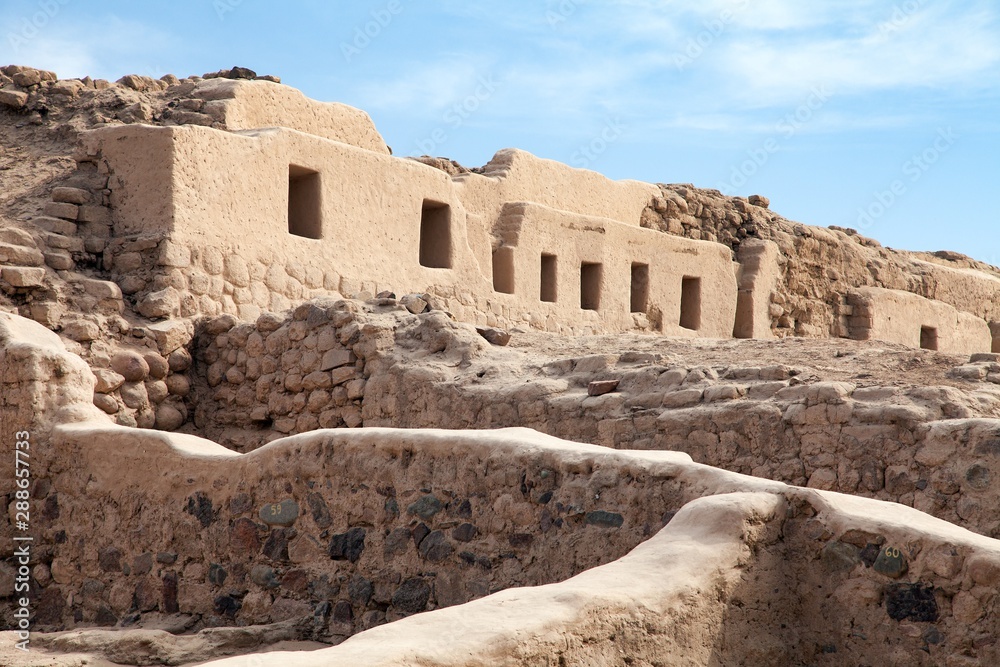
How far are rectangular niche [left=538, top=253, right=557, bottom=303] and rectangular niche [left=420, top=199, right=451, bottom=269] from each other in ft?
5.04

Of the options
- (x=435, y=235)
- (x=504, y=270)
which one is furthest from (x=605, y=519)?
(x=504, y=270)

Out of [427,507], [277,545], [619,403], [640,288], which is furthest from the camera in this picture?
[640,288]

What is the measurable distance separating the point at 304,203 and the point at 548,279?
10.5ft

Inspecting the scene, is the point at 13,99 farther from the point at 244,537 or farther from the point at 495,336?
the point at 244,537

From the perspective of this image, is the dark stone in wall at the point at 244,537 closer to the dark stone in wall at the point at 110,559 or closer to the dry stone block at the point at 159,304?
the dark stone in wall at the point at 110,559

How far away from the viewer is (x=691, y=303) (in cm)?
1278

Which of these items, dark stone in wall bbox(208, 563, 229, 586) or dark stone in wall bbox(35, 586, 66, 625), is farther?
dark stone in wall bbox(35, 586, 66, 625)

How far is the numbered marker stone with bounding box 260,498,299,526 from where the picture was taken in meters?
4.25

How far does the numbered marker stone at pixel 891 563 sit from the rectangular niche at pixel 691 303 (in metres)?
9.74

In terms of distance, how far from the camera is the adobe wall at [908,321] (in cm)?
1530

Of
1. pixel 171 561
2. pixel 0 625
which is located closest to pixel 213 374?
pixel 0 625

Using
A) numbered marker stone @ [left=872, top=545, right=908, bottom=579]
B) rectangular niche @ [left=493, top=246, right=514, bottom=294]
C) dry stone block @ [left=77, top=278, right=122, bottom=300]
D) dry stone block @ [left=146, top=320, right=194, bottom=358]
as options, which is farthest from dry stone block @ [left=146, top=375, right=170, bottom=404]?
numbered marker stone @ [left=872, top=545, right=908, bottom=579]

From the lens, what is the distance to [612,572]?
2877 millimetres

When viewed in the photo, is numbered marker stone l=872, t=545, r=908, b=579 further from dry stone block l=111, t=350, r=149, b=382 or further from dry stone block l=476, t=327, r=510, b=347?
dry stone block l=111, t=350, r=149, b=382
